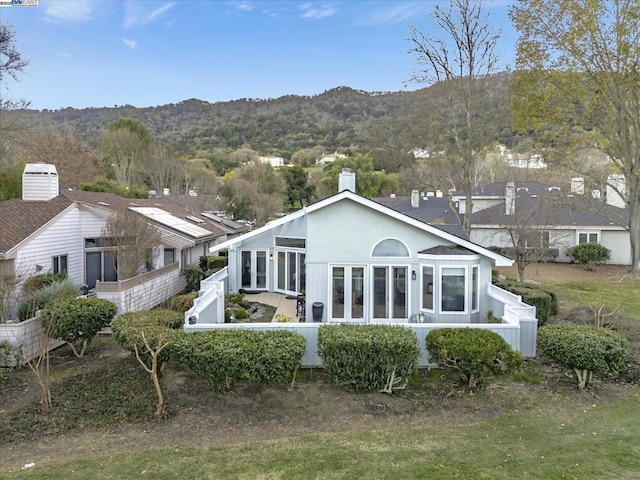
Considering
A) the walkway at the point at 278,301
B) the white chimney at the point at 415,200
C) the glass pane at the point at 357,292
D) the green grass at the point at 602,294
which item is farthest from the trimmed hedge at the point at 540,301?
the white chimney at the point at 415,200

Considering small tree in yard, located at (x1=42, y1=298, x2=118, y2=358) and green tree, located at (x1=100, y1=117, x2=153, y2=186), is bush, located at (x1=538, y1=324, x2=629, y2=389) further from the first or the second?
green tree, located at (x1=100, y1=117, x2=153, y2=186)

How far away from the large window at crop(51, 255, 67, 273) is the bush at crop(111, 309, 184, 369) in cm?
670

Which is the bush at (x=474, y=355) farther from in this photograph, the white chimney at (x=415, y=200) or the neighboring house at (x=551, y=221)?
the white chimney at (x=415, y=200)

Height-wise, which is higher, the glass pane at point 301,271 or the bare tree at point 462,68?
the bare tree at point 462,68

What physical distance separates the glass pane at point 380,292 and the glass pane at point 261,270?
658cm

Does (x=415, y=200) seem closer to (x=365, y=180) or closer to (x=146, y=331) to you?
(x=365, y=180)

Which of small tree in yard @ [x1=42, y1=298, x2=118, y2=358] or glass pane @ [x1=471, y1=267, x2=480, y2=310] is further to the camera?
glass pane @ [x1=471, y1=267, x2=480, y2=310]

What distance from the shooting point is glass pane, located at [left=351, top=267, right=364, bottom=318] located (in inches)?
514

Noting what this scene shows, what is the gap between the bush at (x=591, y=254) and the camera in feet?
88.6

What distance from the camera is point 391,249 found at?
13008mm

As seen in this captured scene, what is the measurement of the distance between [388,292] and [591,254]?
2028 cm

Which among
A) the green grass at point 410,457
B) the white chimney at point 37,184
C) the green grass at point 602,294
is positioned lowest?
the green grass at point 410,457

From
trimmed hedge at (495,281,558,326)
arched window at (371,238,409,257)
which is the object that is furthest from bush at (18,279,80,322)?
trimmed hedge at (495,281,558,326)

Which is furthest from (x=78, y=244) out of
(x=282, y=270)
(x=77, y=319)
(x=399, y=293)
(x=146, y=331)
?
(x=399, y=293)
